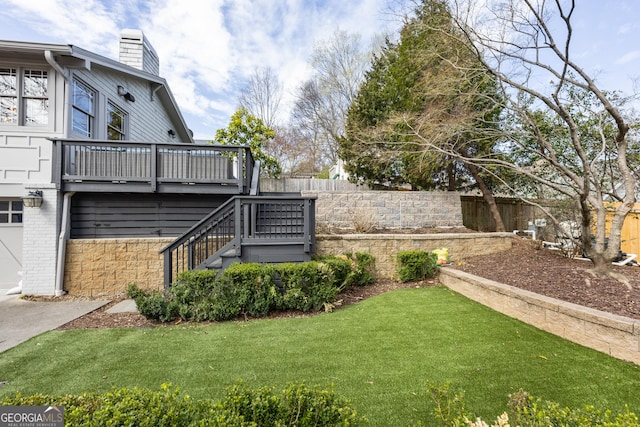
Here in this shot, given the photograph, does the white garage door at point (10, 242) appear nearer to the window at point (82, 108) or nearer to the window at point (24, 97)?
the window at point (24, 97)

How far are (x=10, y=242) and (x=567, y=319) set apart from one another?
10.2 metres

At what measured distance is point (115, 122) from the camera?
812 cm

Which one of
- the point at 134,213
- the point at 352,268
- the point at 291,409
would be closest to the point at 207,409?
the point at 291,409

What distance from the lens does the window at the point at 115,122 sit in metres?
7.84

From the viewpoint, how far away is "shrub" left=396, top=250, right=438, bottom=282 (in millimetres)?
5902

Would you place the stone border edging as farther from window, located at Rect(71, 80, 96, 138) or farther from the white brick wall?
window, located at Rect(71, 80, 96, 138)

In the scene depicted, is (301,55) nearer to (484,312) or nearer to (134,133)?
(134,133)

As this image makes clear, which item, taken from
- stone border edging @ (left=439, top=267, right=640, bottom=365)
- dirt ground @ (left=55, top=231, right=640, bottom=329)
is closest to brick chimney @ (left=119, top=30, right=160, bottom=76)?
dirt ground @ (left=55, top=231, right=640, bottom=329)

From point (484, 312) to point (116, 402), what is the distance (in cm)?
447

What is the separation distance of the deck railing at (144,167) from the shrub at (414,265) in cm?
399

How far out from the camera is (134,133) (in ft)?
28.9

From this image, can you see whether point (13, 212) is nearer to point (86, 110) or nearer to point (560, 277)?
point (86, 110)

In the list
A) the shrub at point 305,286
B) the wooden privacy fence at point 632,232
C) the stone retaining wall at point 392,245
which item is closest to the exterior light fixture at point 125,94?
the stone retaining wall at point 392,245

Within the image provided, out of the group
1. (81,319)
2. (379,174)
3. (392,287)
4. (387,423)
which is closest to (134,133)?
(81,319)
